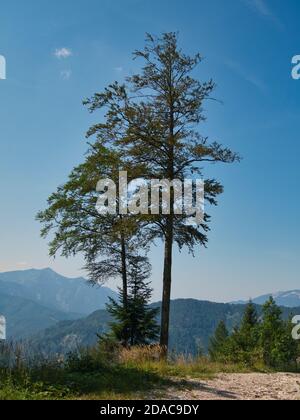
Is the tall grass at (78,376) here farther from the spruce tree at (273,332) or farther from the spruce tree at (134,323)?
the spruce tree at (273,332)

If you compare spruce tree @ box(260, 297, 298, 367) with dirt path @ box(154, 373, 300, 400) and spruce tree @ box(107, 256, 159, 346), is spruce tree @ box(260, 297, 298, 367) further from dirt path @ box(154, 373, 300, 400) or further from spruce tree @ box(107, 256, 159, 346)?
dirt path @ box(154, 373, 300, 400)

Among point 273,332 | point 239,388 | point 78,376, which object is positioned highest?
point 78,376

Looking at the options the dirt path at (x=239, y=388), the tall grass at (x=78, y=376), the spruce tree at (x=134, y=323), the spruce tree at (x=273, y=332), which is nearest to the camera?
the tall grass at (x=78, y=376)

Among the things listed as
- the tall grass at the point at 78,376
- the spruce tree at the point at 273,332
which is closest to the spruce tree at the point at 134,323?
the tall grass at the point at 78,376

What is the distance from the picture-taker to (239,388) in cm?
1177

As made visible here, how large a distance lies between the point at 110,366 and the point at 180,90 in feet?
39.0

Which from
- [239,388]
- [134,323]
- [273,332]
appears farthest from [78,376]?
[273,332]

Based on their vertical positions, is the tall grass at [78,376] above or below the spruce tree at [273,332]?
above

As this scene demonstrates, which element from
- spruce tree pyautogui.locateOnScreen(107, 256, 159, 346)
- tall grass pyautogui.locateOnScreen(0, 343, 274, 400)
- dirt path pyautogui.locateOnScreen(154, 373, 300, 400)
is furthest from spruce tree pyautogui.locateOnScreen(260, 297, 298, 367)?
tall grass pyautogui.locateOnScreen(0, 343, 274, 400)

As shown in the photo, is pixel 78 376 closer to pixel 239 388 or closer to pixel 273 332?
pixel 239 388

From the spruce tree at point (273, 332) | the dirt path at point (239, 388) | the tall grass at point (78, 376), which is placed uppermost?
the tall grass at point (78, 376)

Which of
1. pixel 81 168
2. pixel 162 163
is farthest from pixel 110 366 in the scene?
pixel 81 168

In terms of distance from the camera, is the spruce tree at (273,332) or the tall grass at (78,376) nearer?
the tall grass at (78,376)

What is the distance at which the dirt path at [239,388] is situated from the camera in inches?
408
